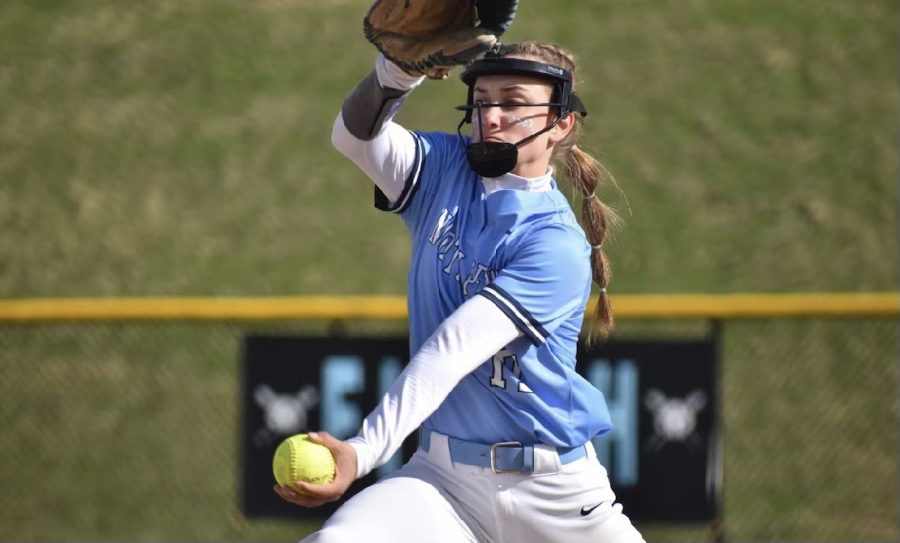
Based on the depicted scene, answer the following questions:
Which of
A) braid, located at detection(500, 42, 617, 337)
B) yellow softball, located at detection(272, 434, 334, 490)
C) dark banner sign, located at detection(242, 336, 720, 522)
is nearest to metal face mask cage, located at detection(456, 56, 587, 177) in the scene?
braid, located at detection(500, 42, 617, 337)

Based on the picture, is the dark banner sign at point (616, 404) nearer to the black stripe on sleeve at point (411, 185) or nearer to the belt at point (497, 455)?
the black stripe on sleeve at point (411, 185)

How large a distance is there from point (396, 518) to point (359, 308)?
11.0 ft

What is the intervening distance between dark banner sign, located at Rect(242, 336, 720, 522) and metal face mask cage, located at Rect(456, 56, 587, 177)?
288cm

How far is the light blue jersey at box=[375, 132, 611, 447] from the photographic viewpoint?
3.32 m

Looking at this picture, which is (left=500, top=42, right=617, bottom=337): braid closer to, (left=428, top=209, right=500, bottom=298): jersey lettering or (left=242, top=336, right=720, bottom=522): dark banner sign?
(left=428, top=209, right=500, bottom=298): jersey lettering

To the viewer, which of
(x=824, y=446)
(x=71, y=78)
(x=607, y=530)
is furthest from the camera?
(x=71, y=78)

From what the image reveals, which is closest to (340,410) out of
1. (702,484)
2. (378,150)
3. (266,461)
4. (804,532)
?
(266,461)

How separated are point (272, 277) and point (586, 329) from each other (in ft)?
10.4

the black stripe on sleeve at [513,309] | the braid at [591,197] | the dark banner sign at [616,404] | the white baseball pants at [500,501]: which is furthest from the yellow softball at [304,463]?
the dark banner sign at [616,404]

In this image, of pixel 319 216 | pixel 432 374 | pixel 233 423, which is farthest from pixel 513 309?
pixel 319 216

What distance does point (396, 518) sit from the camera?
321 cm

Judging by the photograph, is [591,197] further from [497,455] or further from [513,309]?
[497,455]

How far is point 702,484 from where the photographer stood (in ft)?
21.3

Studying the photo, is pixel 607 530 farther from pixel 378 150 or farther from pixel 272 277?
pixel 272 277
